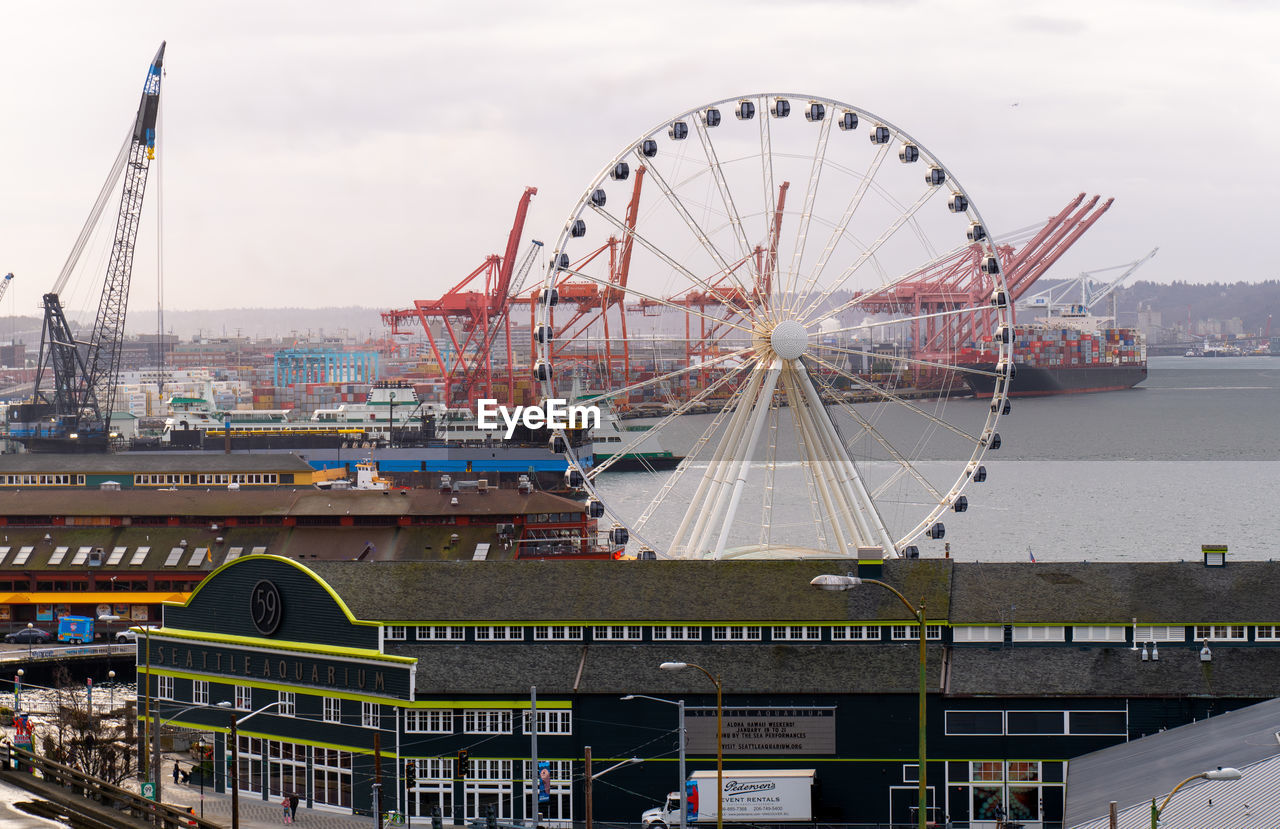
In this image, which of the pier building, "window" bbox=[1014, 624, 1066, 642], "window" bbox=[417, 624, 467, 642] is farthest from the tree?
"window" bbox=[1014, 624, 1066, 642]

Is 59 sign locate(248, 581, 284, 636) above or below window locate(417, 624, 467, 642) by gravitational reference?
above

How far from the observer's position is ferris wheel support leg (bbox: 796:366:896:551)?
2372 inches

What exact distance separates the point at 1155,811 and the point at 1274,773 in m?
4.39

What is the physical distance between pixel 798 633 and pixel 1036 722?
685 centimetres

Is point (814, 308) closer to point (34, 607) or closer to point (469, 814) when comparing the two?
point (469, 814)

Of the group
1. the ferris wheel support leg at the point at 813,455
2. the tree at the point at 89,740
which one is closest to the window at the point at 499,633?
the tree at the point at 89,740

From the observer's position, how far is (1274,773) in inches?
1339

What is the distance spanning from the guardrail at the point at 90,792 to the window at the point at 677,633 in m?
29.9

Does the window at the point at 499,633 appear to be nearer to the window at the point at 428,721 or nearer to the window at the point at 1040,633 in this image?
the window at the point at 428,721

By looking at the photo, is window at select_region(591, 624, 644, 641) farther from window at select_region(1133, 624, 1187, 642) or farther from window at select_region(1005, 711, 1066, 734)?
window at select_region(1133, 624, 1187, 642)

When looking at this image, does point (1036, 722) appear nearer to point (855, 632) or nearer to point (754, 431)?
point (855, 632)

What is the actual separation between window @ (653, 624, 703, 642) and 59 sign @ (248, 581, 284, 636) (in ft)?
35.5

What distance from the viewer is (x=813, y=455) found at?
61.8 meters

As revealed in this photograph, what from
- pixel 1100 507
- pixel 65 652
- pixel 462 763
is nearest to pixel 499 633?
pixel 462 763
